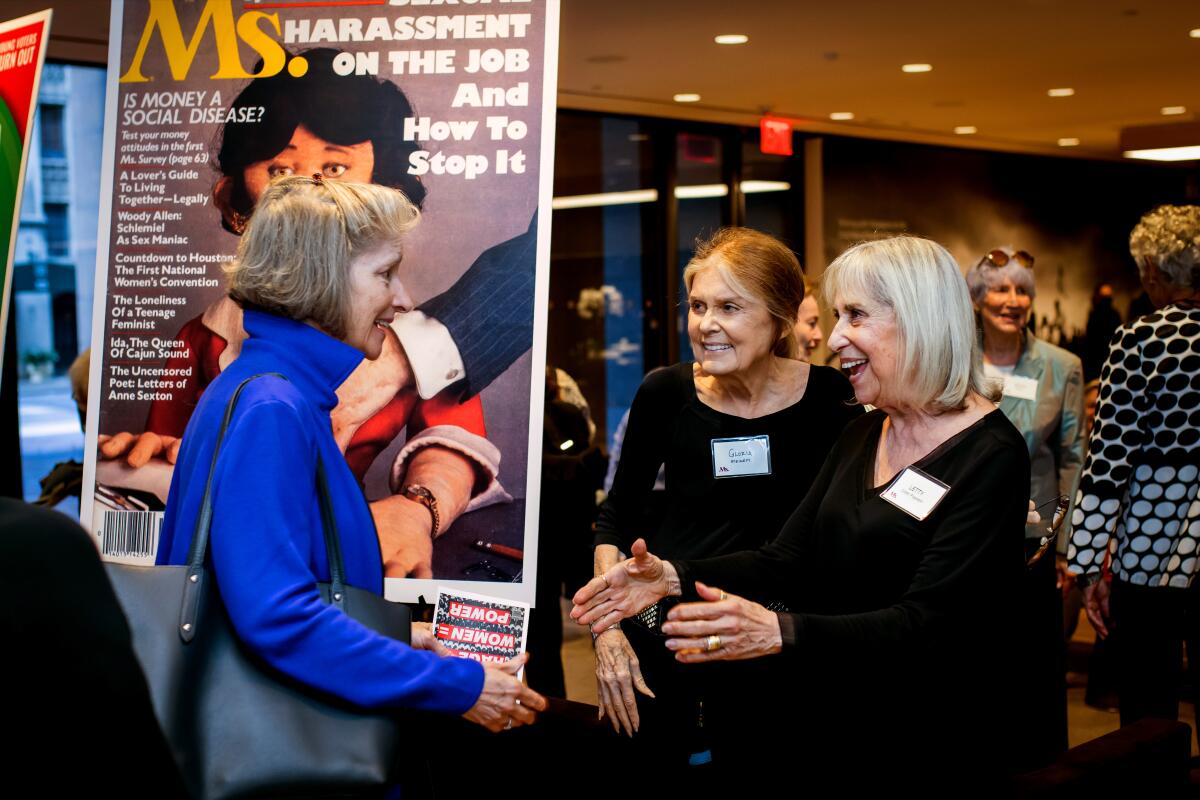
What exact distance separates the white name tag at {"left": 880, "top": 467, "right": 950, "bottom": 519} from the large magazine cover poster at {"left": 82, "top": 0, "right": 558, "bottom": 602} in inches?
30.7

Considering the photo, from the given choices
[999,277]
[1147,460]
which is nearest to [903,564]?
[1147,460]

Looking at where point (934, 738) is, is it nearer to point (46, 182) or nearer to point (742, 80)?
point (46, 182)

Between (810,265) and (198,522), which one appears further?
(810,265)

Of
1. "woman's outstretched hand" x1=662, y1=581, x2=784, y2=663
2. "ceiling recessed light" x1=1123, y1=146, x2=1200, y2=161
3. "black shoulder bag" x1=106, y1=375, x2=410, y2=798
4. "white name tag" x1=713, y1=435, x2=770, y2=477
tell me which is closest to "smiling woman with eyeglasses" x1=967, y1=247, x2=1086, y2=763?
"white name tag" x1=713, y1=435, x2=770, y2=477

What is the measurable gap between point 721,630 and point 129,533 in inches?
57.8

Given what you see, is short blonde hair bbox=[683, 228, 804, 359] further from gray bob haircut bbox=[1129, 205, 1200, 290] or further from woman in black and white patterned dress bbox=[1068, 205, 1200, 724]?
gray bob haircut bbox=[1129, 205, 1200, 290]

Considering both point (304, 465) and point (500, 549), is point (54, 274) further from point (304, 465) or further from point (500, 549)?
point (304, 465)

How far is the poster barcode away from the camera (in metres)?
2.67

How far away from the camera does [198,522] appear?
1.53 meters

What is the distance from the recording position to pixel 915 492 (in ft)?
6.43

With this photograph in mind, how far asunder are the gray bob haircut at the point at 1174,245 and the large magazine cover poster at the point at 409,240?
6.70ft

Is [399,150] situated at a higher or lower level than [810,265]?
lower

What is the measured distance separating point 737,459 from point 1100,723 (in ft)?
10.3

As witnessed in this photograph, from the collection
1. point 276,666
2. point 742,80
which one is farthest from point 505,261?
point 742,80
